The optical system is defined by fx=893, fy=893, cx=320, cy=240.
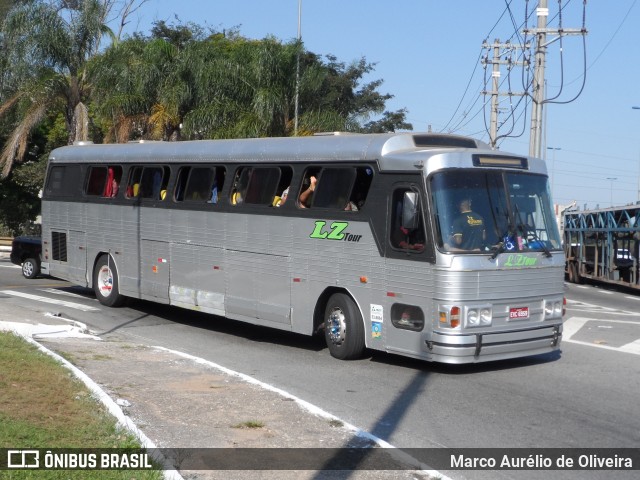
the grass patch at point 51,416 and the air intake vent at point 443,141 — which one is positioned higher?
the air intake vent at point 443,141

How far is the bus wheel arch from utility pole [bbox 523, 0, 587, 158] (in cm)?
1656

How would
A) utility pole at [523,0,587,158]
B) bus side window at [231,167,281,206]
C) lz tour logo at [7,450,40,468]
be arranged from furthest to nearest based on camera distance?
utility pole at [523,0,587,158] → bus side window at [231,167,281,206] → lz tour logo at [7,450,40,468]

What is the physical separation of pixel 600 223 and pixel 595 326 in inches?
624

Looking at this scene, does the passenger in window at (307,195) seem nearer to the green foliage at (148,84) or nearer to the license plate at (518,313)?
the license plate at (518,313)

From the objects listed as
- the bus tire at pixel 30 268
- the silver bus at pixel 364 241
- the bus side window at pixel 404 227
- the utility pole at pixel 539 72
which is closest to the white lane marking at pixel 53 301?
the silver bus at pixel 364 241

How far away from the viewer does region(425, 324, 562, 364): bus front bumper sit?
37.4ft

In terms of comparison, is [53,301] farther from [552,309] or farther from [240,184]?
[552,309]

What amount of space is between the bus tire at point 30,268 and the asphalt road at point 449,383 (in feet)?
20.0

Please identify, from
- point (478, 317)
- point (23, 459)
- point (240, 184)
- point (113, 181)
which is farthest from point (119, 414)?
point (113, 181)

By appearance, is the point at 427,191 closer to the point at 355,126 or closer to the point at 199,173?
the point at 199,173

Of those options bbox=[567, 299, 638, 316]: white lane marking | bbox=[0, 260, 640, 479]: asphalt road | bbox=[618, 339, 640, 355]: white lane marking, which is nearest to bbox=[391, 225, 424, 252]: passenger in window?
bbox=[0, 260, 640, 479]: asphalt road

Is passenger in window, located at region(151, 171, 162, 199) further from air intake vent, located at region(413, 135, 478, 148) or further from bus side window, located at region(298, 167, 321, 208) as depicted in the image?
air intake vent, located at region(413, 135, 478, 148)

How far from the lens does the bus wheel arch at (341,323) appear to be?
12820 mm

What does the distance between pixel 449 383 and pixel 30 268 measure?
16181mm
